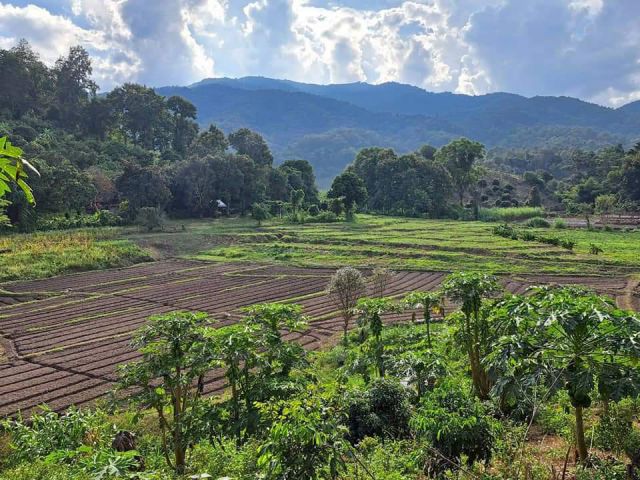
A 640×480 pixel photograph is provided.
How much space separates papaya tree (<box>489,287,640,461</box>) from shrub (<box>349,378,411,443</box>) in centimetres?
354

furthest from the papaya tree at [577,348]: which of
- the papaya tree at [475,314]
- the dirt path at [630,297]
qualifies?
the dirt path at [630,297]

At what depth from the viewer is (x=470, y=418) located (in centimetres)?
700

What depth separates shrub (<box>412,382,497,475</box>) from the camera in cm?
695

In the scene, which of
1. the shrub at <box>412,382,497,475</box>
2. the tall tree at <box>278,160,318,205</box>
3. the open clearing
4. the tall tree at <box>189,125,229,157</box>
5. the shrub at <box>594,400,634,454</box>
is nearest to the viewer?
the shrub at <box>412,382,497,475</box>

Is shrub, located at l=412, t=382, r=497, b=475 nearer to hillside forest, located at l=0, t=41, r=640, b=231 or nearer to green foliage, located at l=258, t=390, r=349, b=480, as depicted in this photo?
green foliage, located at l=258, t=390, r=349, b=480

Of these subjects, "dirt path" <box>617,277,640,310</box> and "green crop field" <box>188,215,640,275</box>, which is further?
"green crop field" <box>188,215,640,275</box>

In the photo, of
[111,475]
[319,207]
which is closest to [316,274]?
[111,475]

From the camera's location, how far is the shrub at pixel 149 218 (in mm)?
59594

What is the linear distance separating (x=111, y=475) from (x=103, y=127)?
95.9 meters

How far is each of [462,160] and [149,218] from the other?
61720mm

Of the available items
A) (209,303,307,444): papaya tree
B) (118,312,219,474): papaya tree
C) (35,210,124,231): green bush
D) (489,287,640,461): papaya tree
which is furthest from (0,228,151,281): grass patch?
(489,287,640,461): papaya tree

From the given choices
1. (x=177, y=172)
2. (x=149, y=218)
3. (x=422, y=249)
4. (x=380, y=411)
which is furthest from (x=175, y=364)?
(x=177, y=172)

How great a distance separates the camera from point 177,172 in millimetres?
73000

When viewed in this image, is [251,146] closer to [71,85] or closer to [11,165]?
[71,85]
